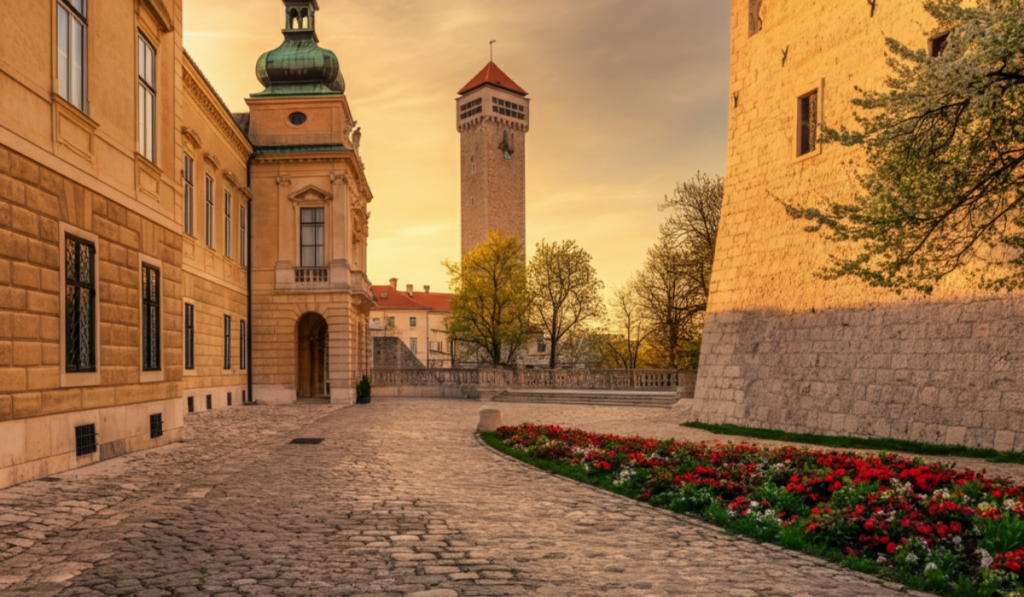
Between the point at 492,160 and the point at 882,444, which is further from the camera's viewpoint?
the point at 492,160

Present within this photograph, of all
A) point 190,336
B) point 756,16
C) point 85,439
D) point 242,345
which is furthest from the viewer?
point 242,345

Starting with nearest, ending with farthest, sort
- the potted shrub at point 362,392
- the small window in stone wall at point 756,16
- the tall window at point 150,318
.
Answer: the tall window at point 150,318 → the small window in stone wall at point 756,16 → the potted shrub at point 362,392

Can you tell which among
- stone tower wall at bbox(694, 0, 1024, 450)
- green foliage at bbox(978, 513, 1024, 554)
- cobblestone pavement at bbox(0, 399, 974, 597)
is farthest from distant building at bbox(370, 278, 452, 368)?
green foliage at bbox(978, 513, 1024, 554)

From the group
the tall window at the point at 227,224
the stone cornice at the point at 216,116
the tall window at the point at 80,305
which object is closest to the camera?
the tall window at the point at 80,305

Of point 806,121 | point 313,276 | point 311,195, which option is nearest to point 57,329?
point 806,121

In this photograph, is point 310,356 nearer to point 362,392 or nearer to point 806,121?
point 362,392

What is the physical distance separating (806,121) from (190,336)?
20107 mm

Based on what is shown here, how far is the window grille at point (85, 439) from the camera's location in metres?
11.6

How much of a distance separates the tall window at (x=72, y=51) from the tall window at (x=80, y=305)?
2.37 meters

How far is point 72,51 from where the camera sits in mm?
11984

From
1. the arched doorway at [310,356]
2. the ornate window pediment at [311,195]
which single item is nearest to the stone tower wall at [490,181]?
the arched doorway at [310,356]

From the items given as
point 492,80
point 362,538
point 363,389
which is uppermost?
point 492,80

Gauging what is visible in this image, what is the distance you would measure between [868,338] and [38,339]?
16.0 meters

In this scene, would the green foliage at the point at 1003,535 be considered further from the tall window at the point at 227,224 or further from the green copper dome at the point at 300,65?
the green copper dome at the point at 300,65
